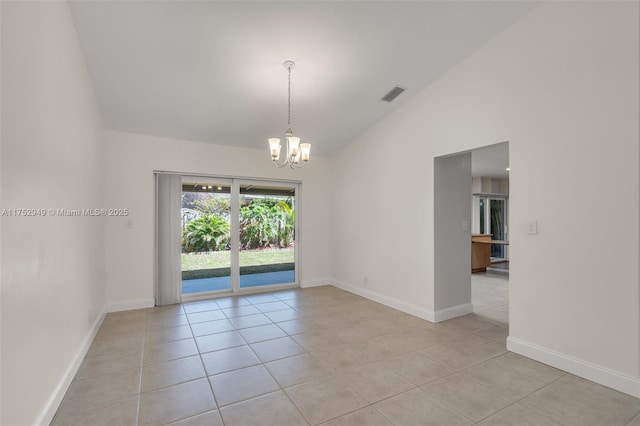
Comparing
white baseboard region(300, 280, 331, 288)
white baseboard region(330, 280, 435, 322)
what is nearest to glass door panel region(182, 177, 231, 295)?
→ white baseboard region(300, 280, 331, 288)

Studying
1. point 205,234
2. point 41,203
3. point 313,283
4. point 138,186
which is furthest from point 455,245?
point 138,186

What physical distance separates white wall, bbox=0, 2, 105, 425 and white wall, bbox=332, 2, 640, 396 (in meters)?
3.77

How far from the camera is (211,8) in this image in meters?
2.58

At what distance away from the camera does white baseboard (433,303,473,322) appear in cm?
393

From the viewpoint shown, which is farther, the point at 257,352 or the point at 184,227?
the point at 184,227

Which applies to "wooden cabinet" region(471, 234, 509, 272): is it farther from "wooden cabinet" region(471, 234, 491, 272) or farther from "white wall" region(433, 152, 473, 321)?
"white wall" region(433, 152, 473, 321)

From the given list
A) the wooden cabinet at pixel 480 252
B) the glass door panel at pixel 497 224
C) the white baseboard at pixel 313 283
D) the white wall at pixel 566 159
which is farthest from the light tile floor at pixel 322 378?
the glass door panel at pixel 497 224

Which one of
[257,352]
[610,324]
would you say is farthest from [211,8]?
[610,324]

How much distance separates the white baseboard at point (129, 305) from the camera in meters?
4.31

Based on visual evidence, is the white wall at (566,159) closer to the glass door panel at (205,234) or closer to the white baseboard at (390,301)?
the white baseboard at (390,301)

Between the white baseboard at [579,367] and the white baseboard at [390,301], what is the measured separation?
3.44ft

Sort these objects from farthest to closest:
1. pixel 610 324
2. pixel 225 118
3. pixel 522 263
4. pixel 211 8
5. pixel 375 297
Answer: pixel 375 297, pixel 225 118, pixel 522 263, pixel 211 8, pixel 610 324

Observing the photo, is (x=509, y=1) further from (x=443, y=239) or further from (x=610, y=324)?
(x=610, y=324)

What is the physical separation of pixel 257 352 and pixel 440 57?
375 cm
